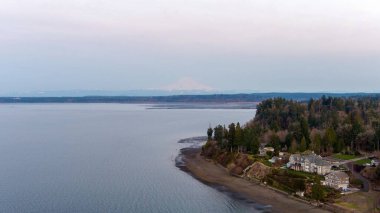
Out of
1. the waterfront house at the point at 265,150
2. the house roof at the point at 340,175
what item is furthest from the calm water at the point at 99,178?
the waterfront house at the point at 265,150

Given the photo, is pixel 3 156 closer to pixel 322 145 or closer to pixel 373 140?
pixel 322 145

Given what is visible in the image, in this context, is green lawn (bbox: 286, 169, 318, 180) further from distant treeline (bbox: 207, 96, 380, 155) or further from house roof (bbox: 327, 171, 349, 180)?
distant treeline (bbox: 207, 96, 380, 155)

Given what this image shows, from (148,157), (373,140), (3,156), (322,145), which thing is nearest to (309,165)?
(322,145)

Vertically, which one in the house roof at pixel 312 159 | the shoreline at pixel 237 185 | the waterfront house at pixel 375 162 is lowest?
the shoreline at pixel 237 185

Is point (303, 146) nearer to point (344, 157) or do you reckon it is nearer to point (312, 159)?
point (344, 157)

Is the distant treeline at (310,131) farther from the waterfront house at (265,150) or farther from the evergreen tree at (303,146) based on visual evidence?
the waterfront house at (265,150)

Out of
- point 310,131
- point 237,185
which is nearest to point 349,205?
point 237,185
